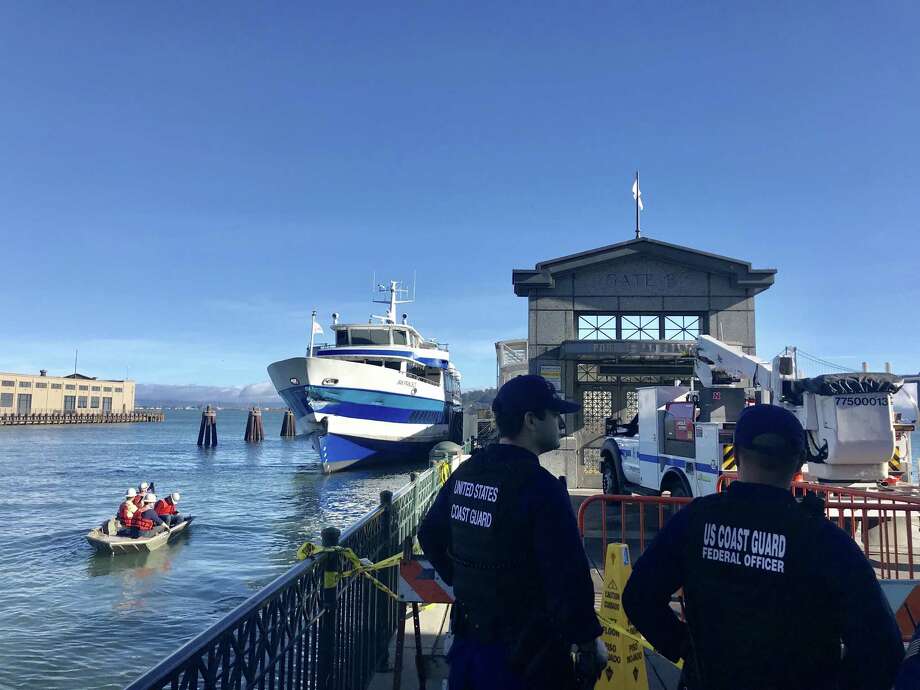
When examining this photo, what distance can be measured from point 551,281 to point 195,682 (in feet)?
49.4

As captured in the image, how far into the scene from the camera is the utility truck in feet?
28.9

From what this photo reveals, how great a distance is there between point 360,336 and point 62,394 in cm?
9997

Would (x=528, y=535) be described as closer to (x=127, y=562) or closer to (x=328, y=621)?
(x=328, y=621)

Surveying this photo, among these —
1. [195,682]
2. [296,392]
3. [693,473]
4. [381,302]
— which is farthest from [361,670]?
[381,302]

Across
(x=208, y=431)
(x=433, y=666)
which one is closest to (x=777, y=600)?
(x=433, y=666)

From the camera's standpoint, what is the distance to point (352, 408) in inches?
1330

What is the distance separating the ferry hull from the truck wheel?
2087 centimetres

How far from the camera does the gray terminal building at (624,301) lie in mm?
16297

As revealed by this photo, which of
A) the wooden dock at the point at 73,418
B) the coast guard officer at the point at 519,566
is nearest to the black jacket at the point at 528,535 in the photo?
the coast guard officer at the point at 519,566

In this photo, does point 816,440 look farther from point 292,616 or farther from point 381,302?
point 381,302

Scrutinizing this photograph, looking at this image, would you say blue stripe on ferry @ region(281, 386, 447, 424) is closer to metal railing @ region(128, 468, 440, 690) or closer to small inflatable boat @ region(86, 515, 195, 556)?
small inflatable boat @ region(86, 515, 195, 556)

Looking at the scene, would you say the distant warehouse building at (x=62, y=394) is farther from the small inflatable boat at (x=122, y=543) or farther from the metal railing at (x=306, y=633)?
the metal railing at (x=306, y=633)

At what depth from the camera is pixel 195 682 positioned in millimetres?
2348

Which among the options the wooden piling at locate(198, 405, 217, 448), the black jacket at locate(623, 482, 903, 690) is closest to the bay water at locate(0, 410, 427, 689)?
the black jacket at locate(623, 482, 903, 690)
